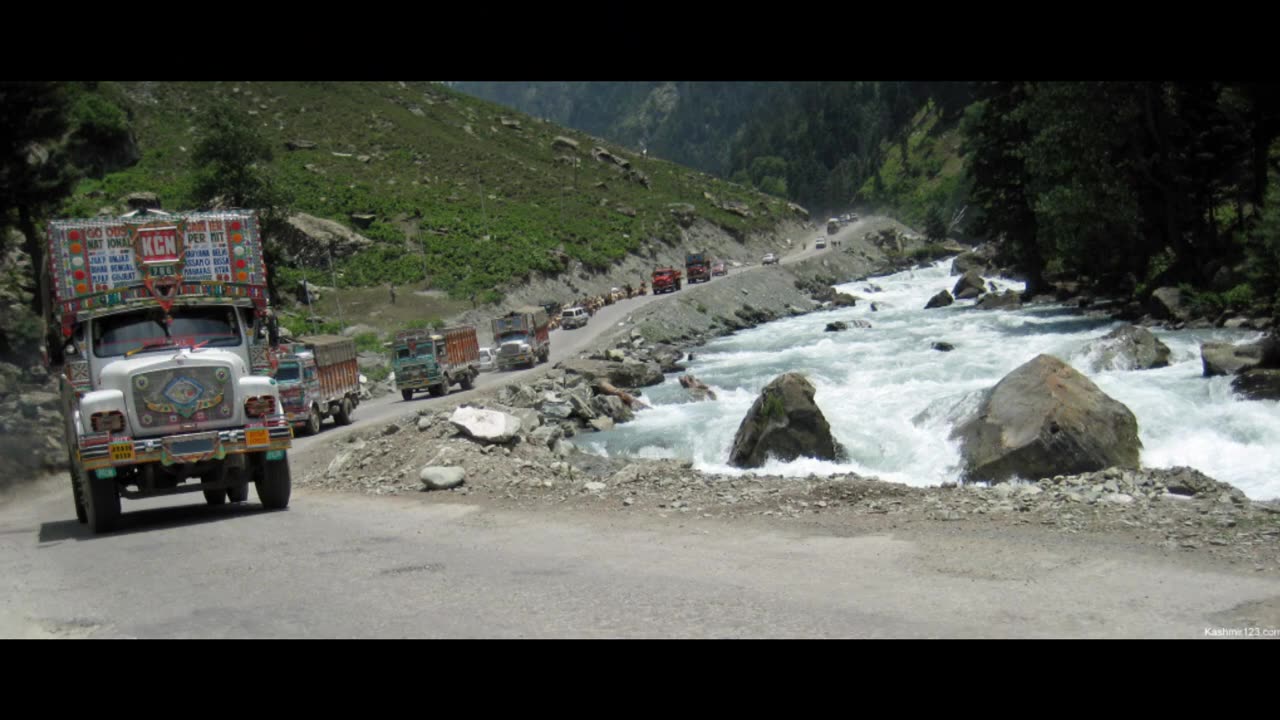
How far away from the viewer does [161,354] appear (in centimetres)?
1441

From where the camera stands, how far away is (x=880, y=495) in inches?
603

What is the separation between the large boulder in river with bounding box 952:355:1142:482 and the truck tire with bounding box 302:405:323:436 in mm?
19908

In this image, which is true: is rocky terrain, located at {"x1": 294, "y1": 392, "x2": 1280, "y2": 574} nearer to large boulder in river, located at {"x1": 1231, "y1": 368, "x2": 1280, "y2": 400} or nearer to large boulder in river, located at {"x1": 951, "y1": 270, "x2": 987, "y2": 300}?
large boulder in river, located at {"x1": 1231, "y1": 368, "x2": 1280, "y2": 400}

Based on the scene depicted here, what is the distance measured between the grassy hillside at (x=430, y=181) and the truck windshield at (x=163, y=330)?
59.4 meters

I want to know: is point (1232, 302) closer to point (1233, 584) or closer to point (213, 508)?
point (1233, 584)

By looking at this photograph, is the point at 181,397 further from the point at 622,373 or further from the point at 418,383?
the point at 622,373

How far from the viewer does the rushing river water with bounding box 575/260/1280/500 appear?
19859mm

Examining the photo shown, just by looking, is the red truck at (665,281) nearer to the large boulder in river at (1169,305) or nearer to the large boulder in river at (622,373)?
the large boulder in river at (622,373)

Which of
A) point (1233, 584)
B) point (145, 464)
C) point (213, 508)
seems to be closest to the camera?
point (1233, 584)

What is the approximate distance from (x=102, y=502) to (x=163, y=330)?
8.17ft

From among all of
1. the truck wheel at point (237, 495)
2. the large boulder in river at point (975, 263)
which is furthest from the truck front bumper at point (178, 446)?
the large boulder in river at point (975, 263)
